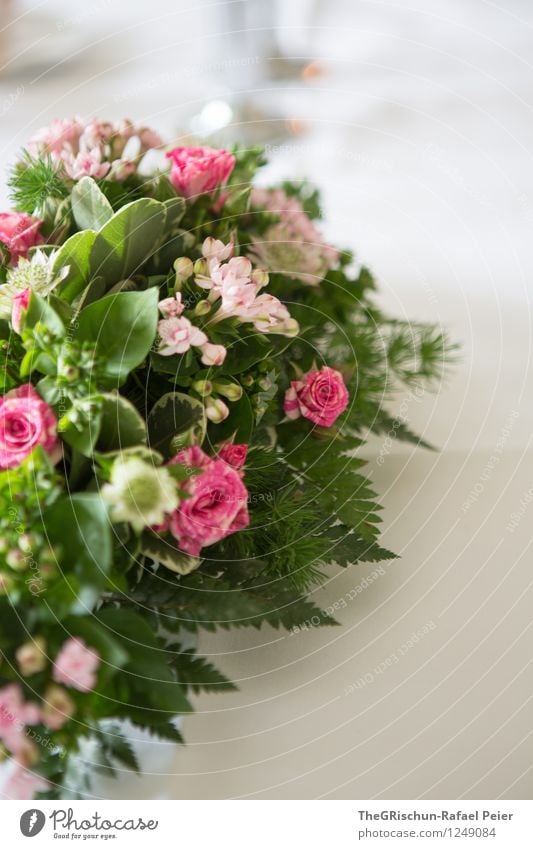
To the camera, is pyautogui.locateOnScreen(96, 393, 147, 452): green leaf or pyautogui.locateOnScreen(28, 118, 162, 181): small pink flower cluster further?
pyautogui.locateOnScreen(28, 118, 162, 181): small pink flower cluster

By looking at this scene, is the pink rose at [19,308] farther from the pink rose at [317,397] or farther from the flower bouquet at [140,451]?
the pink rose at [317,397]

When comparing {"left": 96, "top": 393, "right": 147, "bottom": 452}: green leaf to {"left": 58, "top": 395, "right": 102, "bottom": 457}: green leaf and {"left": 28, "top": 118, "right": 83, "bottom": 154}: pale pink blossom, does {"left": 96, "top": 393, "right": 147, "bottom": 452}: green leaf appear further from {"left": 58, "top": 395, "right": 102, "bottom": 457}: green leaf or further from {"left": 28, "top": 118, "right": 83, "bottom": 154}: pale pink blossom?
{"left": 28, "top": 118, "right": 83, "bottom": 154}: pale pink blossom

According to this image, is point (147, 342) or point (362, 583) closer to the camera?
point (147, 342)

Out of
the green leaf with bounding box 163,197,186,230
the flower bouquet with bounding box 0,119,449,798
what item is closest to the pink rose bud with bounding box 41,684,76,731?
the flower bouquet with bounding box 0,119,449,798

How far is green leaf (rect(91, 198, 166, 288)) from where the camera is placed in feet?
1.02

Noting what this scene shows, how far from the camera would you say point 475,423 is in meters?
0.47

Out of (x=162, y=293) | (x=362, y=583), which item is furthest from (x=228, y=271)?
(x=362, y=583)

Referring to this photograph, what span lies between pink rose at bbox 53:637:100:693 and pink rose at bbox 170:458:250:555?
2.1 inches

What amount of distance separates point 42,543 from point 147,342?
0.08 metres

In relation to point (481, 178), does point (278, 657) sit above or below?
below

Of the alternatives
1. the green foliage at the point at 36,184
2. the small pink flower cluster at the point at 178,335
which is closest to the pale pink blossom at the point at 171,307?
the small pink flower cluster at the point at 178,335

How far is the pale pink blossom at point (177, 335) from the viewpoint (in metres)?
0.30

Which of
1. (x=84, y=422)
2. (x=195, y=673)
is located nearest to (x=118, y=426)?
(x=84, y=422)
